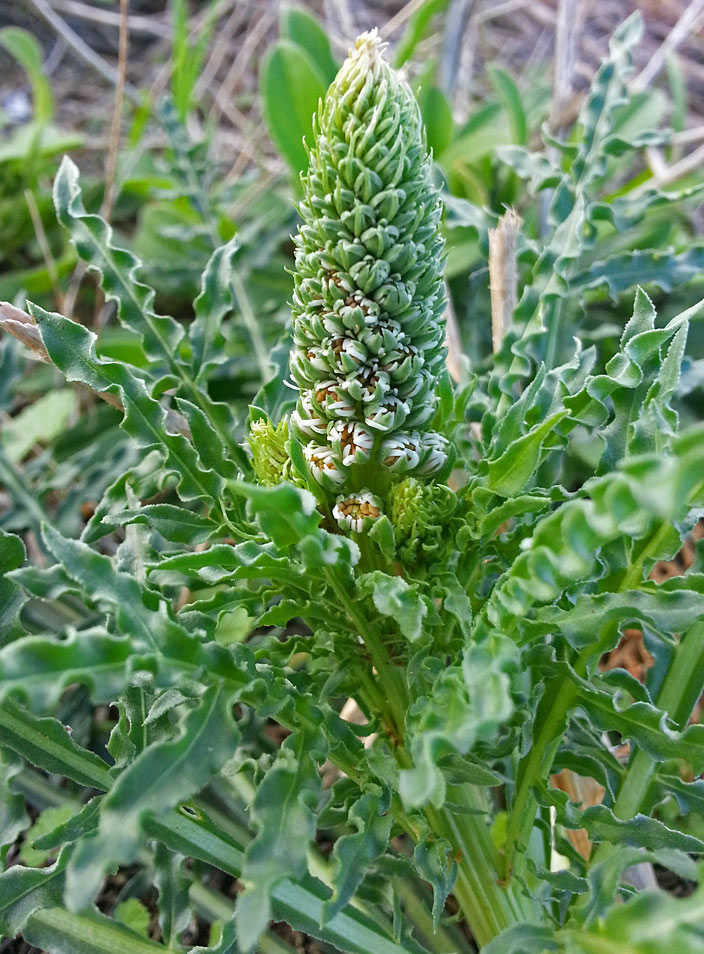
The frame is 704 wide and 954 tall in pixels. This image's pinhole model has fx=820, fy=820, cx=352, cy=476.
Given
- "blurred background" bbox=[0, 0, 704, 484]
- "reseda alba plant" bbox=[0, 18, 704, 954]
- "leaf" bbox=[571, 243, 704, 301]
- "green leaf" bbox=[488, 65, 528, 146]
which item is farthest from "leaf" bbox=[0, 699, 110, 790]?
"green leaf" bbox=[488, 65, 528, 146]

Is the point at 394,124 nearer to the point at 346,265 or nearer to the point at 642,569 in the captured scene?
the point at 346,265

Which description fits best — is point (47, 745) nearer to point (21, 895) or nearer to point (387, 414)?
point (21, 895)

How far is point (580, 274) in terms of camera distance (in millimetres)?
1231

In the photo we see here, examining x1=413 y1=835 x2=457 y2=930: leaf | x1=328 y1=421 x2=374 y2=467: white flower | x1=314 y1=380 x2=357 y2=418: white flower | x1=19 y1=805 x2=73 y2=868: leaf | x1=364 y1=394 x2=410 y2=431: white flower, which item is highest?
x1=314 y1=380 x2=357 y2=418: white flower

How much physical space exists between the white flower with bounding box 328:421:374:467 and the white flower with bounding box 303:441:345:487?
1 cm

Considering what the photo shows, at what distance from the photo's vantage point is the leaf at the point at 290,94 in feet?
5.88

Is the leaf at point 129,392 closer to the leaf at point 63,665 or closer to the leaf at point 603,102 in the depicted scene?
the leaf at point 63,665

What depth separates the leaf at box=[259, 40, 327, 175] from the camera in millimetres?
1792

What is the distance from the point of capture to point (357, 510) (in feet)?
2.71

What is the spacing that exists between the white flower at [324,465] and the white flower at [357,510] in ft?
0.08

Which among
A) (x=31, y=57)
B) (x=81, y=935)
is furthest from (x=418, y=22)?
(x=81, y=935)

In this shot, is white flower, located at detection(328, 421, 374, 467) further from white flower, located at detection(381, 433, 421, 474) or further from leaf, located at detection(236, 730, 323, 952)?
leaf, located at detection(236, 730, 323, 952)

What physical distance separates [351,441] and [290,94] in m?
1.30

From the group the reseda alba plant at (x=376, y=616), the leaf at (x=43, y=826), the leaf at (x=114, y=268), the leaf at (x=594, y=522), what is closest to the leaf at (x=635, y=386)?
the reseda alba plant at (x=376, y=616)
